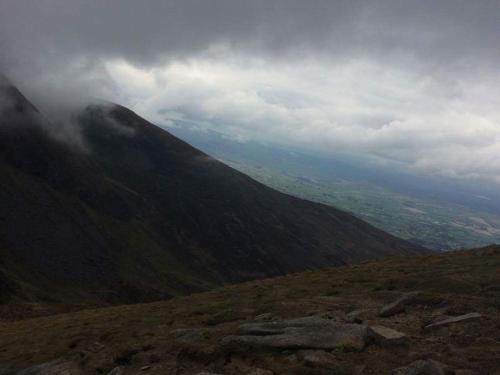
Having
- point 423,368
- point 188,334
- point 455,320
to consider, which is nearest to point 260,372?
point 423,368

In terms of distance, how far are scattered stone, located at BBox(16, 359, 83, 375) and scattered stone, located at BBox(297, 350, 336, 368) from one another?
41.0 feet

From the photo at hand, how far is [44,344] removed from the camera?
34.5m

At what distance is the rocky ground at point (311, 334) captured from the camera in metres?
19.6

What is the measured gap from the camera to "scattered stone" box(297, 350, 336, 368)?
19031 millimetres

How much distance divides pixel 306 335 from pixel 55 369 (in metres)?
14.3

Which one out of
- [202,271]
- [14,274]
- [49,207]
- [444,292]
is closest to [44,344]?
[444,292]

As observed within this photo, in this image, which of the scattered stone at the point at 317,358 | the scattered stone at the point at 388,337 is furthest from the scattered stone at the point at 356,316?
the scattered stone at the point at 317,358

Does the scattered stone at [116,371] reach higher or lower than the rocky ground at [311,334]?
lower

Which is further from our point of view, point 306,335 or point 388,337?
point 306,335

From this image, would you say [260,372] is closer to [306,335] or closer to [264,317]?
[306,335]

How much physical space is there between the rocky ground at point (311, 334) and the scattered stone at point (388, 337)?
0.19 feet

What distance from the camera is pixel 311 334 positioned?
22.1 meters

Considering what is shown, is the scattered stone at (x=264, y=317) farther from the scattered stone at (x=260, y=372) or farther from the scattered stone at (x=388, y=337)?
the scattered stone at (x=260, y=372)

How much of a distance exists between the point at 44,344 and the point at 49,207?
137 meters
